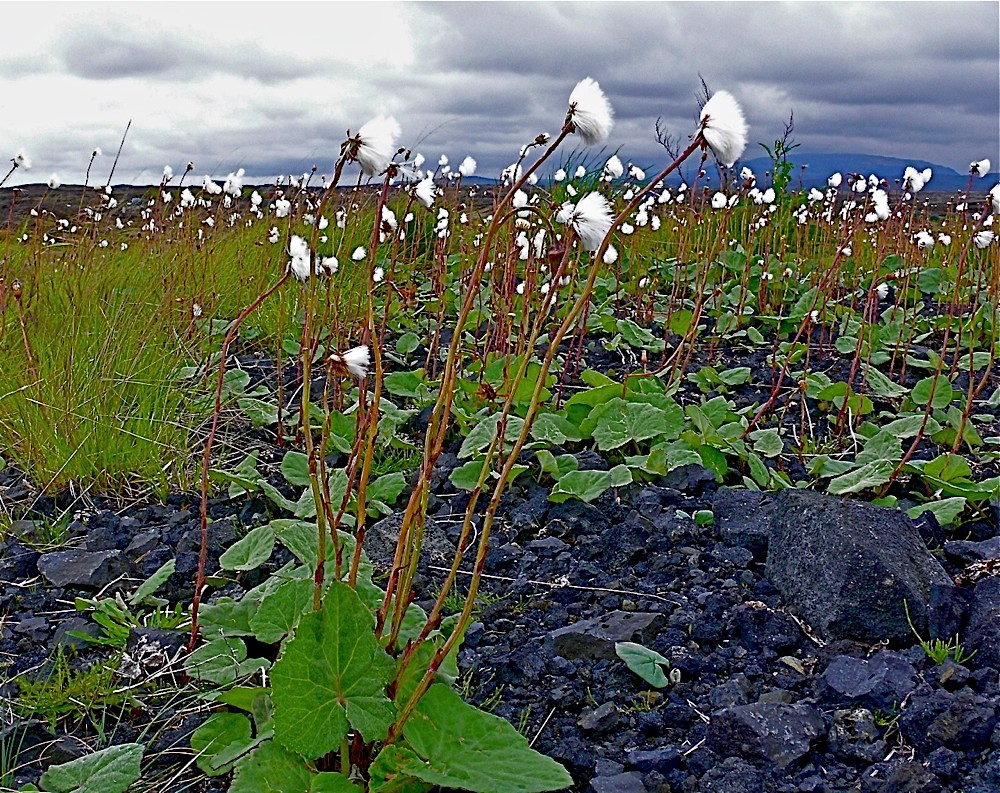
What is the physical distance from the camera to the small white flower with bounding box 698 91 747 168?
4.34ft

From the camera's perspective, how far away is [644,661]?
193 cm

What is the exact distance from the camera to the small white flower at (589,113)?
1.33 metres

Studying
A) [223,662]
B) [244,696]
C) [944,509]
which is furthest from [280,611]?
[944,509]

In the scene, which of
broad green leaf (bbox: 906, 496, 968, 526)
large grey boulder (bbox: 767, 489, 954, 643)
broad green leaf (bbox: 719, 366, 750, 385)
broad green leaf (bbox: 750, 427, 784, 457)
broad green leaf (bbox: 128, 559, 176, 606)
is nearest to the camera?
large grey boulder (bbox: 767, 489, 954, 643)

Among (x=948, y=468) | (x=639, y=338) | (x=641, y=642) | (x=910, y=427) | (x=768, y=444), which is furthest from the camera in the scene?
(x=639, y=338)

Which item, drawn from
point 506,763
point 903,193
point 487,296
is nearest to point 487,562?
point 506,763

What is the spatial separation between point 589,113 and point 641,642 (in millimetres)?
1167

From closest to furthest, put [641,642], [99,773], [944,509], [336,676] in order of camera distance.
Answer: [336,676] → [99,773] → [641,642] → [944,509]

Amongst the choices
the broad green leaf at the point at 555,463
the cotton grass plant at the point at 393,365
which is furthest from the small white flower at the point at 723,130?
the broad green leaf at the point at 555,463

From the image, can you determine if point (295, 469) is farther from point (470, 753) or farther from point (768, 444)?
point (768, 444)

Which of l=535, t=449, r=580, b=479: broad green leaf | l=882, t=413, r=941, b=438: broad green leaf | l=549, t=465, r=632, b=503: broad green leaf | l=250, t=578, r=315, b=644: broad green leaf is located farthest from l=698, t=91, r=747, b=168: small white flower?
l=882, t=413, r=941, b=438: broad green leaf

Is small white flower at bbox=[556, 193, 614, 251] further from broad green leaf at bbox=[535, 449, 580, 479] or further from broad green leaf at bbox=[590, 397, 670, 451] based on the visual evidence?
broad green leaf at bbox=[590, 397, 670, 451]

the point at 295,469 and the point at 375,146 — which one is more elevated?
the point at 375,146

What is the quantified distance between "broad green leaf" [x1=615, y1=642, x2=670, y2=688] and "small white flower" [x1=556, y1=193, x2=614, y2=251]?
0.92 m
